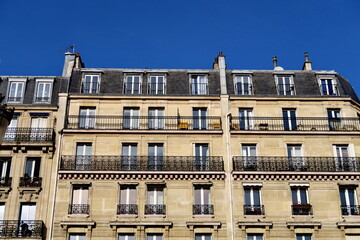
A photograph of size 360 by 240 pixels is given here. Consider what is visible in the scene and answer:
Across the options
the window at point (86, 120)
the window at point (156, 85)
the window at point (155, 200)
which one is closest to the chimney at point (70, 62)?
the window at point (86, 120)

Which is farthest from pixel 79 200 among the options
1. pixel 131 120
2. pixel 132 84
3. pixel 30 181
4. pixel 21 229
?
pixel 132 84

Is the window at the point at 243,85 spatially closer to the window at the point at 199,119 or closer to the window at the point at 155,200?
the window at the point at 199,119

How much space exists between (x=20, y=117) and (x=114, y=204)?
691cm

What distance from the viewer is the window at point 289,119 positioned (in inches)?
1015

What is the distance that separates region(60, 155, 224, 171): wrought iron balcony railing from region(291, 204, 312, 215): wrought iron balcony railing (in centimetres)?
394

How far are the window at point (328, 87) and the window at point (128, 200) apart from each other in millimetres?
11933

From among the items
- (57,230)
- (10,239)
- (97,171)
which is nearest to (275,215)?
(97,171)

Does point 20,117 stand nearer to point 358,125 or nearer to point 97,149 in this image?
point 97,149

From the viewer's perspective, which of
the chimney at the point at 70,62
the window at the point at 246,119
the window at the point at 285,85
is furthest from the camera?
the chimney at the point at 70,62

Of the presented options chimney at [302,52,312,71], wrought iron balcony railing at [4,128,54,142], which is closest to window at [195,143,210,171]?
wrought iron balcony railing at [4,128,54,142]

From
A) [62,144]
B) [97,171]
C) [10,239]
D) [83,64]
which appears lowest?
[10,239]

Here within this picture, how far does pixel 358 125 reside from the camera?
84.7ft

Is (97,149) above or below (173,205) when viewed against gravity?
above

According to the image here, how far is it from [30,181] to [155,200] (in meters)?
A: 6.13
